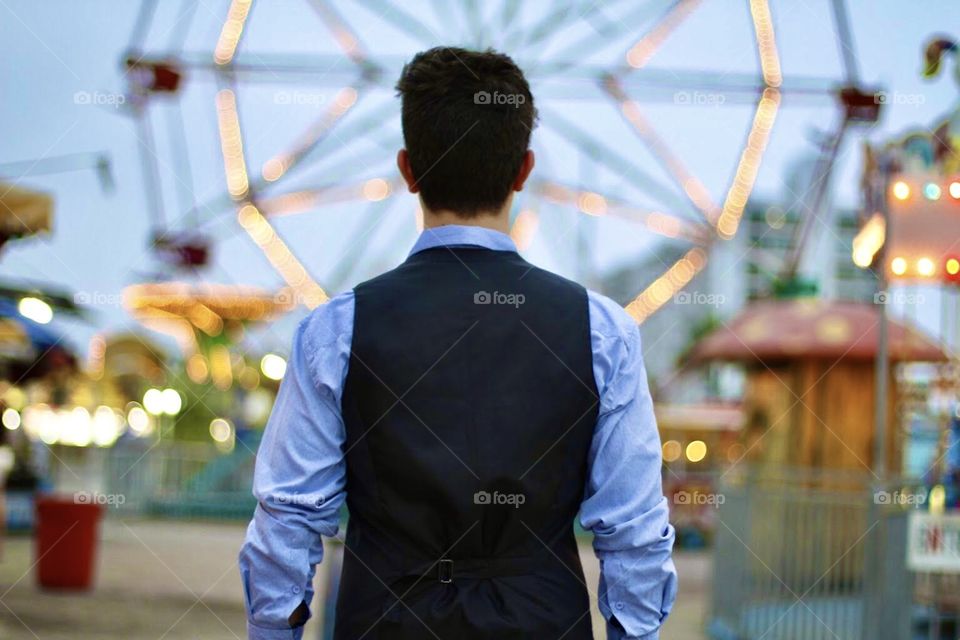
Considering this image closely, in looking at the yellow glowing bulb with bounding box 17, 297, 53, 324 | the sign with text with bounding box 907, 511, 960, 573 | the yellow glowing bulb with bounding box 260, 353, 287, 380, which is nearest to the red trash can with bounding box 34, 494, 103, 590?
the yellow glowing bulb with bounding box 17, 297, 53, 324

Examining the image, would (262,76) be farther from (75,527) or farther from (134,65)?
(75,527)

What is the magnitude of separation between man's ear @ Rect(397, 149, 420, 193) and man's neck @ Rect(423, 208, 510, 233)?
1.8 inches

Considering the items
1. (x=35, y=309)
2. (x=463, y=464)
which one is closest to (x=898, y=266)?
(x=463, y=464)

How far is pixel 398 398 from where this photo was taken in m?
1.80

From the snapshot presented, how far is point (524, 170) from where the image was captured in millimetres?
2008

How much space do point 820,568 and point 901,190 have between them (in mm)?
2043

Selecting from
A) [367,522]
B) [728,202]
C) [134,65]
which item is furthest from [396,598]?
[728,202]

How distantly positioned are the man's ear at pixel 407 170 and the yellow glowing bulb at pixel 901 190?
4.79m

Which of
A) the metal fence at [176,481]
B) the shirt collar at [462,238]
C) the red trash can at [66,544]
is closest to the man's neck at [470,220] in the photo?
the shirt collar at [462,238]

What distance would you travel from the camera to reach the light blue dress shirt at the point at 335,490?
5.86 ft

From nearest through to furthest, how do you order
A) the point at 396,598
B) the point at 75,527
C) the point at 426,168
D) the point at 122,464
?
1. the point at 396,598
2. the point at 426,168
3. the point at 75,527
4. the point at 122,464

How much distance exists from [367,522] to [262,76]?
9378 mm

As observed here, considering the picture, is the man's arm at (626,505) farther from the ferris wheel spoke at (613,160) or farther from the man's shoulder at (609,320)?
the ferris wheel spoke at (613,160)

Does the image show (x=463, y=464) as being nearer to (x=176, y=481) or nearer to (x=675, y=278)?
(x=675, y=278)
